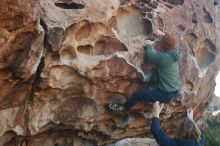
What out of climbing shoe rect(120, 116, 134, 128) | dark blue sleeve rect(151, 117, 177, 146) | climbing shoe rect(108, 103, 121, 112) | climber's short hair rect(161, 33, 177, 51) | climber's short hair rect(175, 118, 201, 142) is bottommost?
climbing shoe rect(120, 116, 134, 128)

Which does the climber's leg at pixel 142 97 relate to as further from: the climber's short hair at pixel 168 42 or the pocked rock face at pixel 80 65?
the climber's short hair at pixel 168 42

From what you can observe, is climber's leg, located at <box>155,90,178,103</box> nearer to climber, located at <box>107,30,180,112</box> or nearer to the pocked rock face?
climber, located at <box>107,30,180,112</box>

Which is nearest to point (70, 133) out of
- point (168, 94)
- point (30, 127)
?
point (30, 127)

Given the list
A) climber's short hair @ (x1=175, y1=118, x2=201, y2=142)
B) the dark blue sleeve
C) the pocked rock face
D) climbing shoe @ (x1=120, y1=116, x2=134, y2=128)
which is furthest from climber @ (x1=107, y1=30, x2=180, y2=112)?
climber's short hair @ (x1=175, y1=118, x2=201, y2=142)

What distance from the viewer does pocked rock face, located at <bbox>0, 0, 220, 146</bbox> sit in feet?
21.6

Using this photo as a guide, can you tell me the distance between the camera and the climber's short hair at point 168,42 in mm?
7379

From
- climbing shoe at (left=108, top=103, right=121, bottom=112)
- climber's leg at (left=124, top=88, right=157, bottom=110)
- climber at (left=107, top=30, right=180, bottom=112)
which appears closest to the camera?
climber at (left=107, top=30, right=180, bottom=112)

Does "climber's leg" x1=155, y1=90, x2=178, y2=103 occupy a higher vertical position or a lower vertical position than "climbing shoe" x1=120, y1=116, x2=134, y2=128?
higher

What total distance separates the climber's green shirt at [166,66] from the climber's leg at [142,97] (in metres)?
0.16

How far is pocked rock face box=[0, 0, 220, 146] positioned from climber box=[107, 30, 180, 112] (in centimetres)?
17

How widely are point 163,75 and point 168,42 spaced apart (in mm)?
579

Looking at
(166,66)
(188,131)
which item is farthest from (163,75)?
(188,131)

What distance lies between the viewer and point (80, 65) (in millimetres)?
7180

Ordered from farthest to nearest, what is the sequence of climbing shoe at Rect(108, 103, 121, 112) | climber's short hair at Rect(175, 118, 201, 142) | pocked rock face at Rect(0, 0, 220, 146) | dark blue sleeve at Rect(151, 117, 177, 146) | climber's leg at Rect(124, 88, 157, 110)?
climbing shoe at Rect(108, 103, 121, 112) → climber's leg at Rect(124, 88, 157, 110) → pocked rock face at Rect(0, 0, 220, 146) → dark blue sleeve at Rect(151, 117, 177, 146) → climber's short hair at Rect(175, 118, 201, 142)
